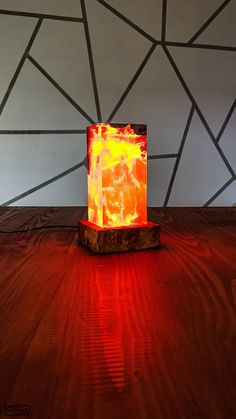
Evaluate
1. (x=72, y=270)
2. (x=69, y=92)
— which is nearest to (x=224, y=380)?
(x=72, y=270)

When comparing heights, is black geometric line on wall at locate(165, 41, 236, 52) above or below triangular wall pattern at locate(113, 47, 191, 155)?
above

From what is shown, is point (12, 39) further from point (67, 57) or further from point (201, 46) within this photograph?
point (201, 46)

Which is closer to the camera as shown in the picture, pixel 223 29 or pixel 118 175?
pixel 118 175

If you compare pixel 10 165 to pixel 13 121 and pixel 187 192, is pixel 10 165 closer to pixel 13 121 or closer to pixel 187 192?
pixel 13 121

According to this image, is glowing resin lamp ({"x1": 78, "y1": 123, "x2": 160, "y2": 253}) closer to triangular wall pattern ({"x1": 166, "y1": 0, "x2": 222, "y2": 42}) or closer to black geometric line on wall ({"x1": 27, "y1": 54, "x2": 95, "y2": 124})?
black geometric line on wall ({"x1": 27, "y1": 54, "x2": 95, "y2": 124})

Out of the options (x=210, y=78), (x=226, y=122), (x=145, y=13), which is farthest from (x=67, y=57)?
(x=226, y=122)

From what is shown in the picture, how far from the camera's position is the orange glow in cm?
72

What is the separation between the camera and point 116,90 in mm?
2051

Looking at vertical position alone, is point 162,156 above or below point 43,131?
below

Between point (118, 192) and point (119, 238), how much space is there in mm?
98

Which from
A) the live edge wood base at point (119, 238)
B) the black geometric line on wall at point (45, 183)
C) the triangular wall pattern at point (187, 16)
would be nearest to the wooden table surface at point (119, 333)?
the live edge wood base at point (119, 238)

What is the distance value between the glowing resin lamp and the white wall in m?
1.36

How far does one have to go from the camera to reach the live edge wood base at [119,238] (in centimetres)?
69

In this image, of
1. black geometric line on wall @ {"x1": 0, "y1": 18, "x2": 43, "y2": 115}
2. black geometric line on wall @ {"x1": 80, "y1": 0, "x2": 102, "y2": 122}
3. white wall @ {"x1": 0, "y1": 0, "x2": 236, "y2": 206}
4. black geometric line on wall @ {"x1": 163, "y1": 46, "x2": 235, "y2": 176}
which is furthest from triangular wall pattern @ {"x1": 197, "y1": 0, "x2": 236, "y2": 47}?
black geometric line on wall @ {"x1": 0, "y1": 18, "x2": 43, "y2": 115}
